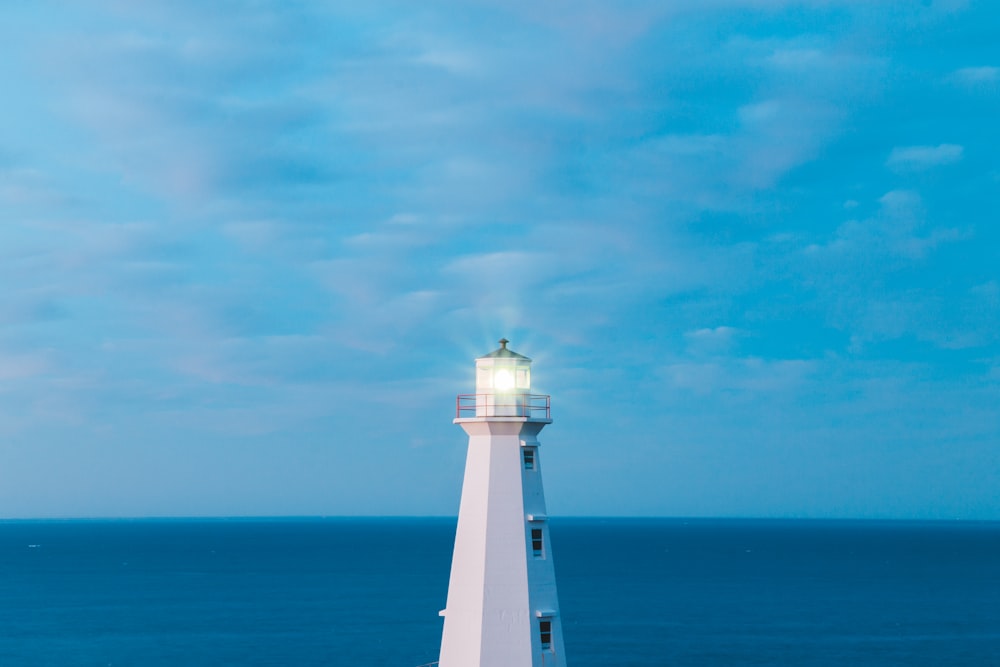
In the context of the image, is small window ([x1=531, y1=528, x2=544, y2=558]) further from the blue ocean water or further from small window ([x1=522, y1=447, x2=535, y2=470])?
the blue ocean water

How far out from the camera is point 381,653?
76875 millimetres

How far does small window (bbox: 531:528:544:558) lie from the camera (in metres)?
24.7

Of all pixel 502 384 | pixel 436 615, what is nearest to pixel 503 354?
pixel 502 384

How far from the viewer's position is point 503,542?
24.4 meters

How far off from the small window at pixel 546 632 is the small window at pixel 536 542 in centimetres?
141

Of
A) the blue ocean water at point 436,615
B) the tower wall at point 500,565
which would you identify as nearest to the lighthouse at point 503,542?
the tower wall at point 500,565

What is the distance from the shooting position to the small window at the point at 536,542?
24.7 m

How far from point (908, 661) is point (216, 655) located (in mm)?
47473

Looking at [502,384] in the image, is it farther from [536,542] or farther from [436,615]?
[436,615]

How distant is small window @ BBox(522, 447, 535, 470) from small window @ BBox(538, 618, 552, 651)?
10.9 ft

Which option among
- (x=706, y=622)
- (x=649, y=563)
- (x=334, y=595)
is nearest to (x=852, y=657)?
(x=706, y=622)

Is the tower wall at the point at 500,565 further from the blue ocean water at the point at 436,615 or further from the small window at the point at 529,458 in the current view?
the blue ocean water at the point at 436,615

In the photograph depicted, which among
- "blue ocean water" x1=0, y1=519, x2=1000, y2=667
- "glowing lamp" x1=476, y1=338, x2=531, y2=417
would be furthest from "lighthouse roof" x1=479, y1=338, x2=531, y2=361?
"blue ocean water" x1=0, y1=519, x2=1000, y2=667

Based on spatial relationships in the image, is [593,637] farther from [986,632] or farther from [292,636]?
[986,632]
